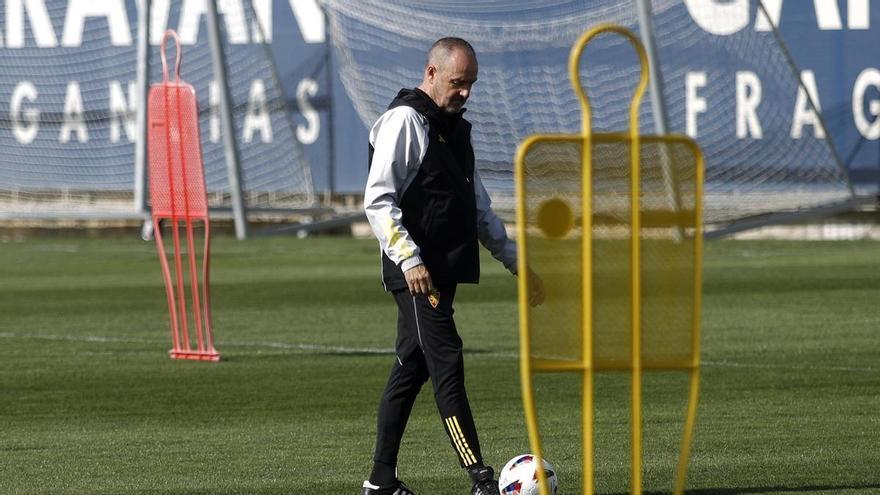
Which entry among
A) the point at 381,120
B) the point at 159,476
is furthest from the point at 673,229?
the point at 159,476

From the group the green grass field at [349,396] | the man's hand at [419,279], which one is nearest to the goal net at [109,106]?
the green grass field at [349,396]

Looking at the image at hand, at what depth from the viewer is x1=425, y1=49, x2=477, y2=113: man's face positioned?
680cm

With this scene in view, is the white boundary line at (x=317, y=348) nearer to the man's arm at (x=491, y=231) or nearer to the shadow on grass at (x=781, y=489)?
the shadow on grass at (x=781, y=489)

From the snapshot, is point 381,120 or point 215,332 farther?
point 215,332

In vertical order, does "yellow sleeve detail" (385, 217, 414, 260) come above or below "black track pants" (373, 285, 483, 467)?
above

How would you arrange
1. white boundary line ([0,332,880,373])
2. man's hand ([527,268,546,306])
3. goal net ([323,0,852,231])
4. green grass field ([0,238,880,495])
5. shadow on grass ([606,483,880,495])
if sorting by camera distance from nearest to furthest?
man's hand ([527,268,546,306]) → shadow on grass ([606,483,880,495]) → green grass field ([0,238,880,495]) → white boundary line ([0,332,880,373]) → goal net ([323,0,852,231])

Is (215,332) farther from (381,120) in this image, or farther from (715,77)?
(715,77)

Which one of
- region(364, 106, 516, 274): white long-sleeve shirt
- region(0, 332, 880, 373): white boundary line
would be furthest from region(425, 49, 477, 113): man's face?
region(0, 332, 880, 373): white boundary line

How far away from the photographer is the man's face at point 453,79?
6797 millimetres

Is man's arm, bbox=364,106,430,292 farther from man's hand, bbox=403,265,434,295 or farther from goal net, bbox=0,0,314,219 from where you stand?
goal net, bbox=0,0,314,219

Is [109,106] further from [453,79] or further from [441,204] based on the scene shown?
[453,79]

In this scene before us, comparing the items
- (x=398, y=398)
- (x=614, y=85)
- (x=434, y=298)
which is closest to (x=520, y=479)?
(x=398, y=398)

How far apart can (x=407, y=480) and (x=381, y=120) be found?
5.68 ft

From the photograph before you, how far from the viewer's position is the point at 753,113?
29797 mm
